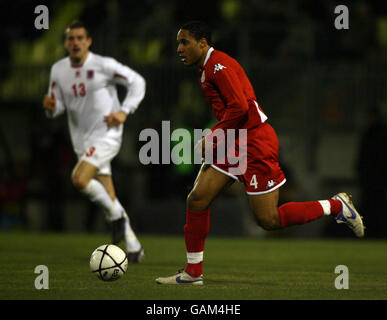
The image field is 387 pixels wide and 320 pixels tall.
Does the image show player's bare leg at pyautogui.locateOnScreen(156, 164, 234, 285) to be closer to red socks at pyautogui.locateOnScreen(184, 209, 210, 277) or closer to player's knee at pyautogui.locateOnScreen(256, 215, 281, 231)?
red socks at pyautogui.locateOnScreen(184, 209, 210, 277)

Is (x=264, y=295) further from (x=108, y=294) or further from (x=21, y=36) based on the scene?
(x=21, y=36)

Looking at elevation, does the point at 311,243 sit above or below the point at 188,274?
below

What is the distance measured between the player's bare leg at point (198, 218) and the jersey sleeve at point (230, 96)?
1.36 ft

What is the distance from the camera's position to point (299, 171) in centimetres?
1491

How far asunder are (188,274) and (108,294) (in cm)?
92

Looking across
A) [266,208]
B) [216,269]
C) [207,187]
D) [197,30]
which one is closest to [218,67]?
[197,30]

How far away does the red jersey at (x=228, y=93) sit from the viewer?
248 inches

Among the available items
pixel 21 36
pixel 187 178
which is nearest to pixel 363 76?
pixel 187 178

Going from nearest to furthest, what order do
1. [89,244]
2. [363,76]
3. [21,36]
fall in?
[89,244]
[363,76]
[21,36]

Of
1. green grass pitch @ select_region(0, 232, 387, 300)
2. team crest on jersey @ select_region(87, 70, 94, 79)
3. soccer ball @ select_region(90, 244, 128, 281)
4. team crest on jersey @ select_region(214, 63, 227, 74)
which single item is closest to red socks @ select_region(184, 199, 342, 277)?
green grass pitch @ select_region(0, 232, 387, 300)

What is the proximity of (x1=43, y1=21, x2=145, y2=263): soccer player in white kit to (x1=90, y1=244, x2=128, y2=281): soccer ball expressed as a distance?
6.00ft

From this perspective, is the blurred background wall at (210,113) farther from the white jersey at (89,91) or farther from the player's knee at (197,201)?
the player's knee at (197,201)

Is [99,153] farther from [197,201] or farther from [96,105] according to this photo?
[197,201]

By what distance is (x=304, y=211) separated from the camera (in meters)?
6.73
